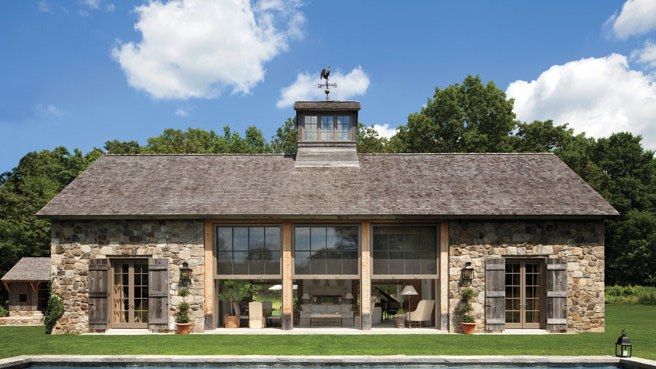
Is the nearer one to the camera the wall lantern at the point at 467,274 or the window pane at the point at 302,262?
the wall lantern at the point at 467,274

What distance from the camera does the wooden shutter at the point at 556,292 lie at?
1847 cm

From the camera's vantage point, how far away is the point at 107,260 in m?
18.6

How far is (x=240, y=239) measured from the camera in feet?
62.5

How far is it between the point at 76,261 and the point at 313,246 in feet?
23.2

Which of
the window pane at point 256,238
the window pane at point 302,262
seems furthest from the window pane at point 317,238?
the window pane at point 256,238

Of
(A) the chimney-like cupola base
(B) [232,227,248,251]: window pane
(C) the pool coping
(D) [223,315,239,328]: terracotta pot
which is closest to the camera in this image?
(C) the pool coping

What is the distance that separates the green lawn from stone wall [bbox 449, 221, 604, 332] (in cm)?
96

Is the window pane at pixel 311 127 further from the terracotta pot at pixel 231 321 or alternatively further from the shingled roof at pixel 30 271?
the shingled roof at pixel 30 271

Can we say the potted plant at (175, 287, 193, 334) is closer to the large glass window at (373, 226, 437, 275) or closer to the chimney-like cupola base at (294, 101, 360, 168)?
the large glass window at (373, 226, 437, 275)

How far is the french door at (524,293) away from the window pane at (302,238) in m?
6.04

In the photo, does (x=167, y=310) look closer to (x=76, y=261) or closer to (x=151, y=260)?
(x=151, y=260)

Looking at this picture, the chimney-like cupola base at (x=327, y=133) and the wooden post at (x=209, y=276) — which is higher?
the chimney-like cupola base at (x=327, y=133)

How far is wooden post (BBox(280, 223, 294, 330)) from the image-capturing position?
18750 mm

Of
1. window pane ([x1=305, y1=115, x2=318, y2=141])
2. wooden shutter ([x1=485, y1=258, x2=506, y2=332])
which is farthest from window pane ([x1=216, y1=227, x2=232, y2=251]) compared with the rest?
wooden shutter ([x1=485, y1=258, x2=506, y2=332])
